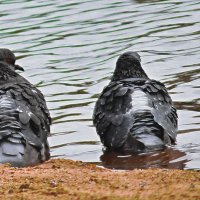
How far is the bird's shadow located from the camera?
364 inches

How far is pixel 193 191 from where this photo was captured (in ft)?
20.1

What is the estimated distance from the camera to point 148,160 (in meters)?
9.41

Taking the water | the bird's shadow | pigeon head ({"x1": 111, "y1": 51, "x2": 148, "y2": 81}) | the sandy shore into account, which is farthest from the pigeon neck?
the sandy shore

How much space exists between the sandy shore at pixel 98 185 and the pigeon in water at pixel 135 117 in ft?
7.02

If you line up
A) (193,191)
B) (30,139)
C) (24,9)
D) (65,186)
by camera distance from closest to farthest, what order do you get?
(193,191), (65,186), (30,139), (24,9)

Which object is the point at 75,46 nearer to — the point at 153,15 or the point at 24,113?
the point at 153,15

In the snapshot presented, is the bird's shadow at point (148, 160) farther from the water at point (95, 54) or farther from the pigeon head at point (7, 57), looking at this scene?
the pigeon head at point (7, 57)

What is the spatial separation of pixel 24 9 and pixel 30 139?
34.6ft

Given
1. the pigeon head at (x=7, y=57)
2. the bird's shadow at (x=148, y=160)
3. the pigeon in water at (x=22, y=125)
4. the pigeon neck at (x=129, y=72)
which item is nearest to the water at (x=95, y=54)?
the bird's shadow at (x=148, y=160)

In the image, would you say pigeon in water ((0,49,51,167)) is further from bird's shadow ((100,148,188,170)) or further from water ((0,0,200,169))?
bird's shadow ((100,148,188,170))

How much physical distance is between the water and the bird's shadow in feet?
0.04

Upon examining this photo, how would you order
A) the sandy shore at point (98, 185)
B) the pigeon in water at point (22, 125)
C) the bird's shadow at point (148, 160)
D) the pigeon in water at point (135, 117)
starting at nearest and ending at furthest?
the sandy shore at point (98, 185), the pigeon in water at point (22, 125), the bird's shadow at point (148, 160), the pigeon in water at point (135, 117)

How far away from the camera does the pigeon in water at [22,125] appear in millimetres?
8922

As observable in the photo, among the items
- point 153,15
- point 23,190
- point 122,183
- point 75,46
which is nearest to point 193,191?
point 122,183
